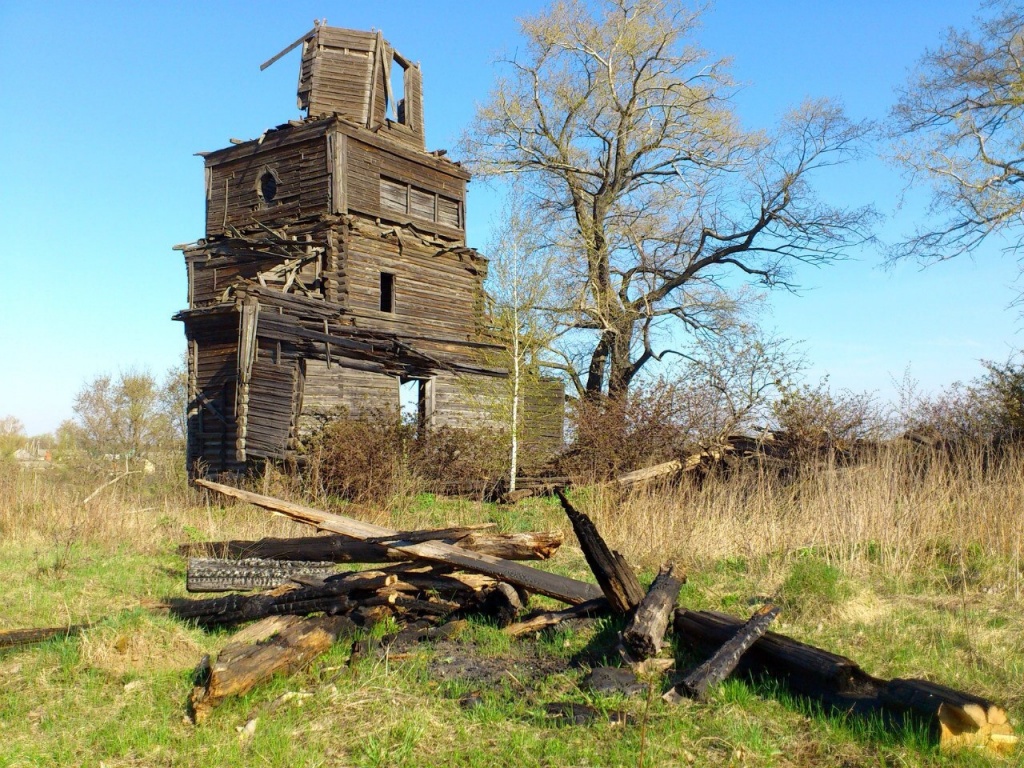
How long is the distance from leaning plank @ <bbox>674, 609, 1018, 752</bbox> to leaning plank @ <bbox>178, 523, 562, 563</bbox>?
183 cm

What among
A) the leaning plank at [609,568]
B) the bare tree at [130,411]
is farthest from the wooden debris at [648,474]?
the bare tree at [130,411]

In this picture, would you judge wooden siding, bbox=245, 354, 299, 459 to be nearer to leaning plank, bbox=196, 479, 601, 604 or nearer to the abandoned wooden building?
the abandoned wooden building

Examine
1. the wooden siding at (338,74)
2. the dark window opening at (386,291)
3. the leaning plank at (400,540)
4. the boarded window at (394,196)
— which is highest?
the wooden siding at (338,74)

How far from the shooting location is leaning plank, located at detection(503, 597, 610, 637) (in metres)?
6.57

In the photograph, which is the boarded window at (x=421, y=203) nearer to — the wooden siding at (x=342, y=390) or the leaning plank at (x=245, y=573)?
the wooden siding at (x=342, y=390)

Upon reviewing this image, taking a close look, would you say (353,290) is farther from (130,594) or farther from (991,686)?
(991,686)

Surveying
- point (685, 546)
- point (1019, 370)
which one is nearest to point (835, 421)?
point (1019, 370)

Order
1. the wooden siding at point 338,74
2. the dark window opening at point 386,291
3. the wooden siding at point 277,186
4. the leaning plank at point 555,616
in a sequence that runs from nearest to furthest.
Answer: the leaning plank at point 555,616 → the wooden siding at point 277,186 → the dark window opening at point 386,291 → the wooden siding at point 338,74

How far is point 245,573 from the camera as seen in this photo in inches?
292

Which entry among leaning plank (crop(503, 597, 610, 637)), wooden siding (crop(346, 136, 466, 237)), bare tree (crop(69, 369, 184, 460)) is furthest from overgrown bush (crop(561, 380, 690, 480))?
bare tree (crop(69, 369, 184, 460))

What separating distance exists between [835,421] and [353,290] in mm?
14758

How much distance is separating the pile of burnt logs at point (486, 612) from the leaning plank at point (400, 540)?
0.05 feet

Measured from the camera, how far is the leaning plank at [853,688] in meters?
4.20

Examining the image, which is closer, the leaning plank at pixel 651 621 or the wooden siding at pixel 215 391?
the leaning plank at pixel 651 621
